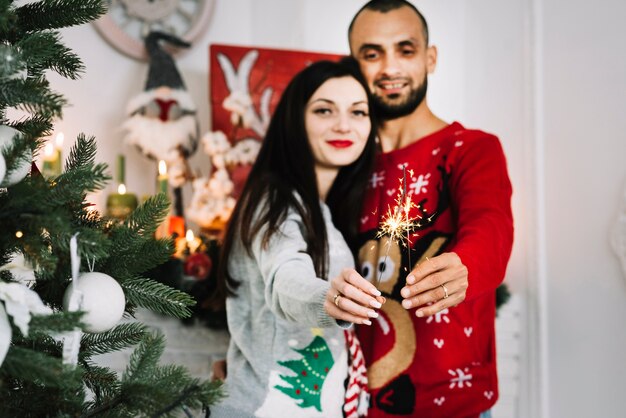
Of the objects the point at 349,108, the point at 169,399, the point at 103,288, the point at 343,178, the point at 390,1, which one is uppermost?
the point at 390,1

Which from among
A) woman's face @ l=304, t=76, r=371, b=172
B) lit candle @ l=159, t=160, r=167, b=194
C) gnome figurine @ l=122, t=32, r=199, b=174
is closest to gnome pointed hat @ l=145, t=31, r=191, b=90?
gnome figurine @ l=122, t=32, r=199, b=174

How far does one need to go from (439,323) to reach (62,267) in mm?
768

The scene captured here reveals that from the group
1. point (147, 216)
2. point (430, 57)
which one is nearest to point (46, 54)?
point (147, 216)

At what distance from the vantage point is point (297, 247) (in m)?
1.14

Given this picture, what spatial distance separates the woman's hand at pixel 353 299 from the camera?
2.75 ft

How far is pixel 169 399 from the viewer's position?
666 mm

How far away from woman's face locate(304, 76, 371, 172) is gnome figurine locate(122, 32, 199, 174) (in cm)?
84

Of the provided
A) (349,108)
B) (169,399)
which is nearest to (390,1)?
(349,108)

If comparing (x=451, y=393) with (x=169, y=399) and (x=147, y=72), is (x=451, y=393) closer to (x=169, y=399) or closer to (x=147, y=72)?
(x=169, y=399)

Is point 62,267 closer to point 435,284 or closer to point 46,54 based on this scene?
point 46,54

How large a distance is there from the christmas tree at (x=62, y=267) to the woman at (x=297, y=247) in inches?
12.1

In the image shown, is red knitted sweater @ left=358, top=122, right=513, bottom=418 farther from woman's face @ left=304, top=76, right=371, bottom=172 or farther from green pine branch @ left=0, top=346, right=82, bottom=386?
green pine branch @ left=0, top=346, right=82, bottom=386

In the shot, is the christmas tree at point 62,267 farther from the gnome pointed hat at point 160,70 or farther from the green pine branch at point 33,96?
the gnome pointed hat at point 160,70

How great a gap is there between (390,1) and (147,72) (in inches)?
43.5
